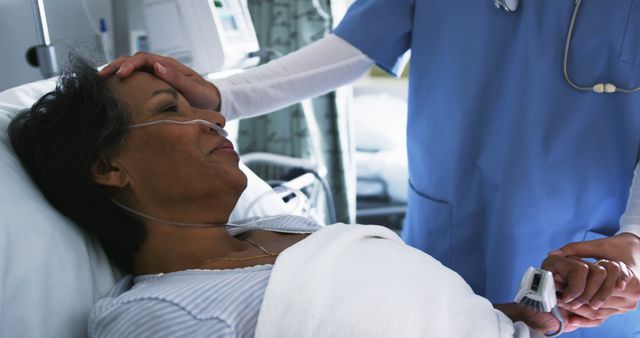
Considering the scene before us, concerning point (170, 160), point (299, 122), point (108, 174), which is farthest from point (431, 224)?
point (299, 122)

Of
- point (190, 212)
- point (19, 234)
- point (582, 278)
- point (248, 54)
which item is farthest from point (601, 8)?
point (248, 54)

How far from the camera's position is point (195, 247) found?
118 centimetres

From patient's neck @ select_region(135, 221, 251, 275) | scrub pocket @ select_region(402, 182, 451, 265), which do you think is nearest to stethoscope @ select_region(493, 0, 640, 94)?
scrub pocket @ select_region(402, 182, 451, 265)

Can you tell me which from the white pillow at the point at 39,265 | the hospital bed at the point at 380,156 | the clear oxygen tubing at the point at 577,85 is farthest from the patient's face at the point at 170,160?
the hospital bed at the point at 380,156

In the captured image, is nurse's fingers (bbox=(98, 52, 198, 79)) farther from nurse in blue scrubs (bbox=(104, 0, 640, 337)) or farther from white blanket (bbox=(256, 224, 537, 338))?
white blanket (bbox=(256, 224, 537, 338))

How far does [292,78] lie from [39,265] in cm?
73

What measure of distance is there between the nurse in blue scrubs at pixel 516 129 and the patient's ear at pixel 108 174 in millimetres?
200

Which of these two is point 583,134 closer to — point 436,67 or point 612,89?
point 612,89

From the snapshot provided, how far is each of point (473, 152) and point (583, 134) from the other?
0.79 ft

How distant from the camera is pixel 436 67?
1373 mm

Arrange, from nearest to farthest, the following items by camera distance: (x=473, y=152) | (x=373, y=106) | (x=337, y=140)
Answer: (x=473, y=152) → (x=337, y=140) → (x=373, y=106)

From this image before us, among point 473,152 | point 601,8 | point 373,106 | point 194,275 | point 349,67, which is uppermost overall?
point 601,8

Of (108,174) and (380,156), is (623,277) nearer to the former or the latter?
(108,174)

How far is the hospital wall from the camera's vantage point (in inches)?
65.9
